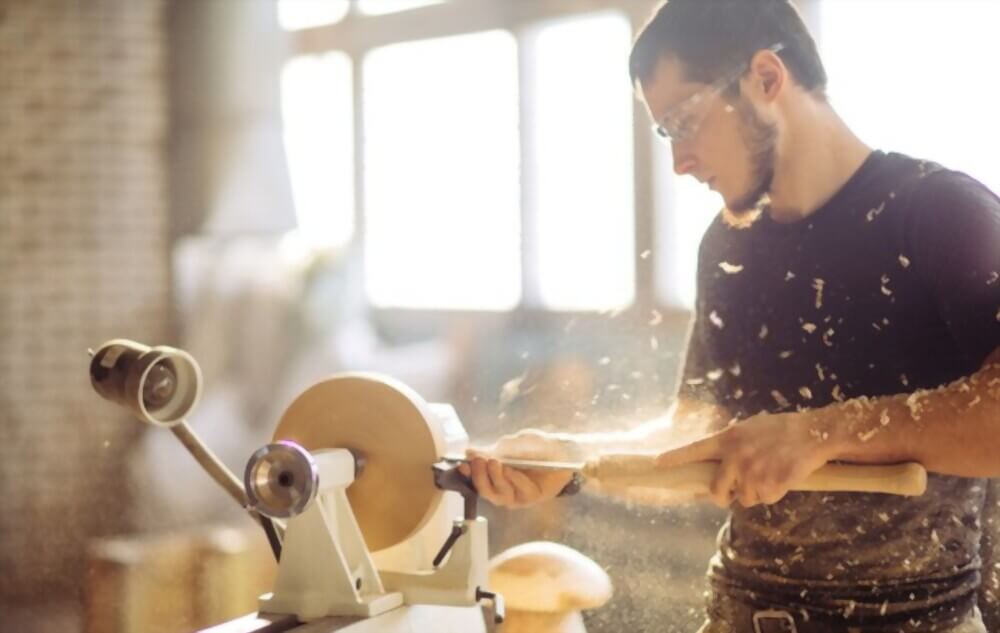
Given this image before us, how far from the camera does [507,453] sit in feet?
6.33

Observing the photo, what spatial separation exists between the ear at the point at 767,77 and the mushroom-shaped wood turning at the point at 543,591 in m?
0.94

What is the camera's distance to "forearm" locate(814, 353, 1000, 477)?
161 centimetres

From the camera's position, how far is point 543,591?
218 centimetres

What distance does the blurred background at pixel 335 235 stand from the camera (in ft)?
8.93

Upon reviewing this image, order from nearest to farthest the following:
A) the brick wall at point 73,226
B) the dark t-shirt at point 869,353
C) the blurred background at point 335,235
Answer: the dark t-shirt at point 869,353 < the blurred background at point 335,235 < the brick wall at point 73,226

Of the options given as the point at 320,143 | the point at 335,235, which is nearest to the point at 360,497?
the point at 335,235

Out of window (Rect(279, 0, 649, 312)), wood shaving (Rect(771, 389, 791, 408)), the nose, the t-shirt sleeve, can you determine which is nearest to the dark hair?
the nose

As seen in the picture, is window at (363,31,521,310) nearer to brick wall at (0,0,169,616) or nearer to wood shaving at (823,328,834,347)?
brick wall at (0,0,169,616)

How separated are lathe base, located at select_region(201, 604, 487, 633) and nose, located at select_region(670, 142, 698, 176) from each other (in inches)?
33.1

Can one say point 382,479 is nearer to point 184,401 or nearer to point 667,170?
point 184,401

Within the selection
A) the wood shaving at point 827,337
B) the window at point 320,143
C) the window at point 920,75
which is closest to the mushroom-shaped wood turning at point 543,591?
the wood shaving at point 827,337

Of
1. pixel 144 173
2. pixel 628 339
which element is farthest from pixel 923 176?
pixel 144 173

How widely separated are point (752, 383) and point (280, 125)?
2.34 metres

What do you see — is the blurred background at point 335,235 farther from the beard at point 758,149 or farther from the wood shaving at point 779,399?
the wood shaving at point 779,399
